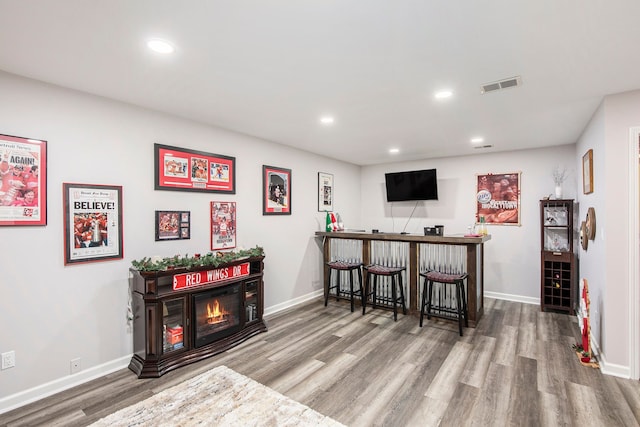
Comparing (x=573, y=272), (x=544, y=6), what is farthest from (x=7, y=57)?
(x=573, y=272)

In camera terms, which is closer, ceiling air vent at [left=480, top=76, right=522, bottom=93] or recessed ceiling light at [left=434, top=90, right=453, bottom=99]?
ceiling air vent at [left=480, top=76, right=522, bottom=93]

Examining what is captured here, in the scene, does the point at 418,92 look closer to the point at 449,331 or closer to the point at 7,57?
the point at 449,331

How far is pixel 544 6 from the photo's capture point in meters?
1.58

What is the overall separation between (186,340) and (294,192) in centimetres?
270

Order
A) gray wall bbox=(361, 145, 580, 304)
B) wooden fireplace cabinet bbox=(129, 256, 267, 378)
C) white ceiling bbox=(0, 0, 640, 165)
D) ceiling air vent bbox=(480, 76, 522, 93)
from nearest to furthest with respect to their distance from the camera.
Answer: white ceiling bbox=(0, 0, 640, 165) → ceiling air vent bbox=(480, 76, 522, 93) → wooden fireplace cabinet bbox=(129, 256, 267, 378) → gray wall bbox=(361, 145, 580, 304)

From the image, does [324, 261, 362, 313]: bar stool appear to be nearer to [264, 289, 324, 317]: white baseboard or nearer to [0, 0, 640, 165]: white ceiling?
[264, 289, 324, 317]: white baseboard

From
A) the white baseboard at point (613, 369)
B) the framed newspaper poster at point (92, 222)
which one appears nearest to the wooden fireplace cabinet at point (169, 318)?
the framed newspaper poster at point (92, 222)

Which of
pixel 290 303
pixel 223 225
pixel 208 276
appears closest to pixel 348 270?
pixel 290 303

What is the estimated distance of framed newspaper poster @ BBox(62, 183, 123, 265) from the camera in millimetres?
2646

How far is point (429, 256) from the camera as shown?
4.30 m

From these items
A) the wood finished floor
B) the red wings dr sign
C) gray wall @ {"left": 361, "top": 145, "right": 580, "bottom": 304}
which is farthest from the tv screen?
the red wings dr sign

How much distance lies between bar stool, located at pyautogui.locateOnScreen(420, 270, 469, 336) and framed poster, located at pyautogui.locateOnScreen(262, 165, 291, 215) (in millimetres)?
2271

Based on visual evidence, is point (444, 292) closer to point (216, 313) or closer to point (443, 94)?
point (443, 94)

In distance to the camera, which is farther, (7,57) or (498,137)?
(498,137)
